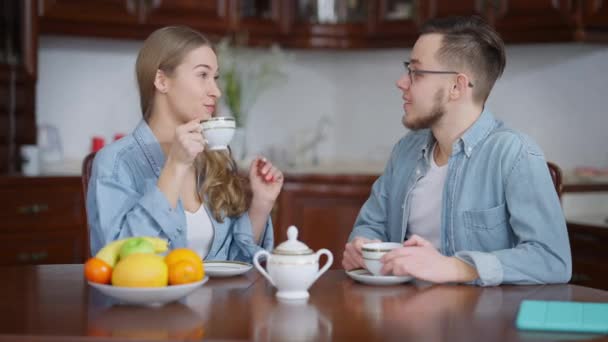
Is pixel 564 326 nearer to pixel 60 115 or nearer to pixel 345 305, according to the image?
pixel 345 305

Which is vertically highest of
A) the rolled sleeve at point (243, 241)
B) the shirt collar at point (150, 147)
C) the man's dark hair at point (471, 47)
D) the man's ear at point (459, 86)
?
the man's dark hair at point (471, 47)

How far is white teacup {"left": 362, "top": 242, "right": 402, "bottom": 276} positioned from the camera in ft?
6.33

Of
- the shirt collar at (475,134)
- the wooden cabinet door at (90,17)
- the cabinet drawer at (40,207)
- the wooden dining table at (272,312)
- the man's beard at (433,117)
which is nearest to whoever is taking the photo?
the wooden dining table at (272,312)

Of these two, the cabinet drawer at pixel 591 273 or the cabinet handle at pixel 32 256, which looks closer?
the cabinet drawer at pixel 591 273

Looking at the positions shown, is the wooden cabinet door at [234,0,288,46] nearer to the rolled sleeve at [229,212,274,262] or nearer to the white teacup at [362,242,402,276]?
the rolled sleeve at [229,212,274,262]

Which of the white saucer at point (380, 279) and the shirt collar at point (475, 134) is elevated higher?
the shirt collar at point (475, 134)

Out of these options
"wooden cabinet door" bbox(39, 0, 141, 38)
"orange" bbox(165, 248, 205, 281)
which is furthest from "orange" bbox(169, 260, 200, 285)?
"wooden cabinet door" bbox(39, 0, 141, 38)

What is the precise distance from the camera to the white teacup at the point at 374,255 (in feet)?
6.33

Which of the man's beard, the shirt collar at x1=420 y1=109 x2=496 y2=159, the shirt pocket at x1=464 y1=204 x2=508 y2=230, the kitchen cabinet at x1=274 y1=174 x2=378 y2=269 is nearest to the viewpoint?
the shirt pocket at x1=464 y1=204 x2=508 y2=230

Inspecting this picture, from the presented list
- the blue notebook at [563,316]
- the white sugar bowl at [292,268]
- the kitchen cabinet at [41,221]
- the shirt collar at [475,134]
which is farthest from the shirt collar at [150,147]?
the kitchen cabinet at [41,221]

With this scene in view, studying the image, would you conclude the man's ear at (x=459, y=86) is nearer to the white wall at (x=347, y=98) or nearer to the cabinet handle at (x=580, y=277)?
the cabinet handle at (x=580, y=277)

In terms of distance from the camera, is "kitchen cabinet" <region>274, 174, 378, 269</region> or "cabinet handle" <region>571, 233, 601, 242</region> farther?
"kitchen cabinet" <region>274, 174, 378, 269</region>

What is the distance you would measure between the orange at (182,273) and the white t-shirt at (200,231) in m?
0.57

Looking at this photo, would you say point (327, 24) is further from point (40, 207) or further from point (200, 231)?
point (200, 231)
